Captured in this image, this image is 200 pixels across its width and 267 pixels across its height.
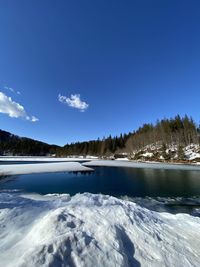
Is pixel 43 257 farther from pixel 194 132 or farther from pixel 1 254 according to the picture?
pixel 194 132

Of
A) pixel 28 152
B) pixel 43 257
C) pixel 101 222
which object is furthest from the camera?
pixel 28 152

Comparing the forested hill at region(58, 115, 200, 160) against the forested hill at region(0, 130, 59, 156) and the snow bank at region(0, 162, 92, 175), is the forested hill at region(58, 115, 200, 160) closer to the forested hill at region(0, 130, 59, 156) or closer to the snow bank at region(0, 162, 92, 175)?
the snow bank at region(0, 162, 92, 175)

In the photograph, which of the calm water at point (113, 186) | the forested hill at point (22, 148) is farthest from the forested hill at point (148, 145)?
the calm water at point (113, 186)

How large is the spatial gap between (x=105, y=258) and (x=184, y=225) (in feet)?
15.8

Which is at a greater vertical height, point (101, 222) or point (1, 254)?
point (101, 222)

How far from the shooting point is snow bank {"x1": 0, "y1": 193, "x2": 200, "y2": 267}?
162 inches

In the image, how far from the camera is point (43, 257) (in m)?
3.79

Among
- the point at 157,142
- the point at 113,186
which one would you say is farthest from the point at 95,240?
the point at 157,142

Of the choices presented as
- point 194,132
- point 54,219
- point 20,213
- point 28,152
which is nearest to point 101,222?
point 54,219

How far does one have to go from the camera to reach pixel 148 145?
8669 centimetres

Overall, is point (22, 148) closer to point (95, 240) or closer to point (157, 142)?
point (157, 142)

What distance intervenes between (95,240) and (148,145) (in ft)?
280

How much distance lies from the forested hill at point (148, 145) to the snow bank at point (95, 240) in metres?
52.8

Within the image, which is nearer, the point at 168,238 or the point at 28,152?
the point at 168,238
